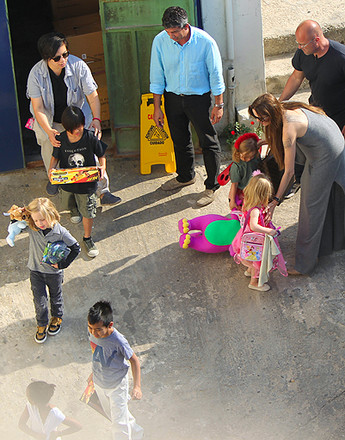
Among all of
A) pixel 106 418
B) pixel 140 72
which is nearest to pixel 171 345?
pixel 106 418

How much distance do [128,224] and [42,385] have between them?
2663mm

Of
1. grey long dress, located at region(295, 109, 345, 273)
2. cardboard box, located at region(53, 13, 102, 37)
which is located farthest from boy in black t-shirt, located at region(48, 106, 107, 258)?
cardboard box, located at region(53, 13, 102, 37)

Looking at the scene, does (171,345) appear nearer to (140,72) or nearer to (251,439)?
(251,439)

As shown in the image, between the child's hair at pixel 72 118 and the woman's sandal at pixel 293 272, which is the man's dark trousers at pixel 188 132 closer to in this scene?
the child's hair at pixel 72 118

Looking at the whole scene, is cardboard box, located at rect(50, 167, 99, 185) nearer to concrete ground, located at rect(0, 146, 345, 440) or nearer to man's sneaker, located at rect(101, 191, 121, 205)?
concrete ground, located at rect(0, 146, 345, 440)

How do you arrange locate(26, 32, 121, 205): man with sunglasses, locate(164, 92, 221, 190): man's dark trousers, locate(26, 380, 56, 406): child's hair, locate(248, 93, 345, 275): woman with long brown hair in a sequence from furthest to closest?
locate(164, 92, 221, 190): man's dark trousers, locate(26, 32, 121, 205): man with sunglasses, locate(248, 93, 345, 275): woman with long brown hair, locate(26, 380, 56, 406): child's hair

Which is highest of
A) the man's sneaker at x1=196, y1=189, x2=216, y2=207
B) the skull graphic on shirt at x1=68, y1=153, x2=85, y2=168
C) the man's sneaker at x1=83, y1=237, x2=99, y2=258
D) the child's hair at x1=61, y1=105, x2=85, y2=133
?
the child's hair at x1=61, y1=105, x2=85, y2=133

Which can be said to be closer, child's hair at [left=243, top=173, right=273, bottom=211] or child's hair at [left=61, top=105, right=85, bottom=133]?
child's hair at [left=243, top=173, right=273, bottom=211]

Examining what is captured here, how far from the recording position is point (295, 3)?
8.49 m

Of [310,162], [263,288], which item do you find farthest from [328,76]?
[263,288]

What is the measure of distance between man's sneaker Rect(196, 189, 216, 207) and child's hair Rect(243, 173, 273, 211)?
56.5 inches

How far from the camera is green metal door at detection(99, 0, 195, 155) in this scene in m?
6.85

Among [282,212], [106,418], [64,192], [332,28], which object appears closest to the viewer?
[106,418]

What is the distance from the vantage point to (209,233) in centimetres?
574
